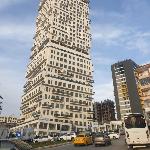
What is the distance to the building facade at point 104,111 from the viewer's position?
165 meters

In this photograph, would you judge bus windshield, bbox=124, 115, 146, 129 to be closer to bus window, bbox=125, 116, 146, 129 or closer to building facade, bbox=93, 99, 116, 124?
Answer: bus window, bbox=125, 116, 146, 129

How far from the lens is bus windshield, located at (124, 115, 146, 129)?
25234 mm

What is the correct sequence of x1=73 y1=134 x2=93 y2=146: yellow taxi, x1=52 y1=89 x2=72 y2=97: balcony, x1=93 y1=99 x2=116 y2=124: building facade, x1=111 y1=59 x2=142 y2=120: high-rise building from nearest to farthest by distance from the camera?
x1=73 y1=134 x2=93 y2=146: yellow taxi → x1=52 y1=89 x2=72 y2=97: balcony → x1=111 y1=59 x2=142 y2=120: high-rise building → x1=93 y1=99 x2=116 y2=124: building facade

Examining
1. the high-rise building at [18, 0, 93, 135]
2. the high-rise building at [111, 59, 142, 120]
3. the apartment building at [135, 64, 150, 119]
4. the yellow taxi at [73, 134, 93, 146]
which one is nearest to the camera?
the yellow taxi at [73, 134, 93, 146]

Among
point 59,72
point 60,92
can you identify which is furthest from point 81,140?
point 59,72

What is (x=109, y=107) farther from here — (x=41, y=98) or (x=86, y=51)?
(x=41, y=98)

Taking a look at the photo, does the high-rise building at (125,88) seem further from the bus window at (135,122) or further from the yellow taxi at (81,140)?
the bus window at (135,122)

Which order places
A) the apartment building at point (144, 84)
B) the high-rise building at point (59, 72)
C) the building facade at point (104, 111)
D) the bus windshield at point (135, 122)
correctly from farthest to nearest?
the building facade at point (104, 111), the high-rise building at point (59, 72), the apartment building at point (144, 84), the bus windshield at point (135, 122)

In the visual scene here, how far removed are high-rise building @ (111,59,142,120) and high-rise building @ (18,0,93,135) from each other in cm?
3919

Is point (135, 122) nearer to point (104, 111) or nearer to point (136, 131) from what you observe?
point (136, 131)

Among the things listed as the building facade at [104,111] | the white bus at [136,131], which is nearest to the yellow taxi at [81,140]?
the white bus at [136,131]

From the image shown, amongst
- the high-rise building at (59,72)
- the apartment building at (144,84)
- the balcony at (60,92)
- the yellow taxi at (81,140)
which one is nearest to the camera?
the yellow taxi at (81,140)

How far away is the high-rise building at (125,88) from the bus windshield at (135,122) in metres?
117

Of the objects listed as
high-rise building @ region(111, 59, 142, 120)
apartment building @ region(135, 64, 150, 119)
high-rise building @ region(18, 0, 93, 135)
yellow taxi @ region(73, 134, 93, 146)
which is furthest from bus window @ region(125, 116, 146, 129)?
high-rise building @ region(111, 59, 142, 120)
